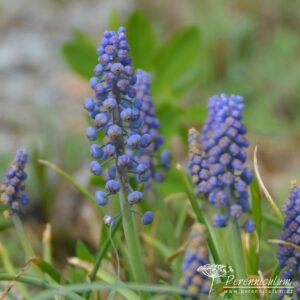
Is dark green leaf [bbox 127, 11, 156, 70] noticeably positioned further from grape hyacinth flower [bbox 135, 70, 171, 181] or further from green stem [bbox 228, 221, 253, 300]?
green stem [bbox 228, 221, 253, 300]

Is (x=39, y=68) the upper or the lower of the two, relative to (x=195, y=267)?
upper

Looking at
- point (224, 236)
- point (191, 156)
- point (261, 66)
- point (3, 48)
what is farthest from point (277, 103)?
point (191, 156)

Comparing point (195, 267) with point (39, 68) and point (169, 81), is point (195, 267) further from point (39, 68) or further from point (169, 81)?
point (39, 68)

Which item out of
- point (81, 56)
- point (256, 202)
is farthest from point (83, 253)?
point (81, 56)

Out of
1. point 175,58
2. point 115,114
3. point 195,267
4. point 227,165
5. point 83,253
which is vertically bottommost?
point 195,267

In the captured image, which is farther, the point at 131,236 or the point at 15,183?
the point at 15,183

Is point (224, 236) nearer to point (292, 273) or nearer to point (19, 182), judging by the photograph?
point (292, 273)

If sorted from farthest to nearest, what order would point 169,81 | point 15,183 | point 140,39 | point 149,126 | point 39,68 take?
point 39,68
point 169,81
point 140,39
point 149,126
point 15,183
